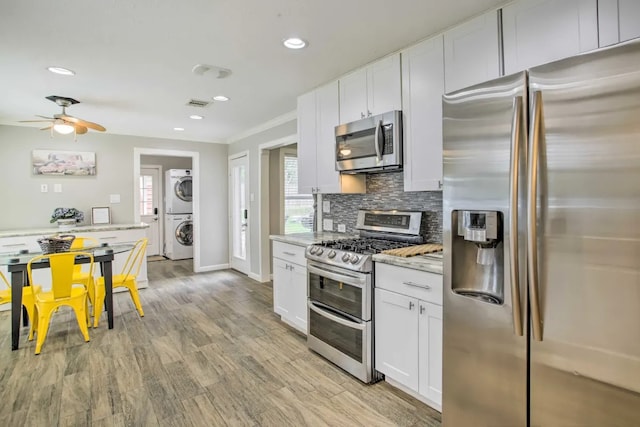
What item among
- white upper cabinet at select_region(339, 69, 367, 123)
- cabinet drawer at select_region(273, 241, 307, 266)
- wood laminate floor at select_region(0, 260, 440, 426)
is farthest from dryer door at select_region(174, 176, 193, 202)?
white upper cabinet at select_region(339, 69, 367, 123)

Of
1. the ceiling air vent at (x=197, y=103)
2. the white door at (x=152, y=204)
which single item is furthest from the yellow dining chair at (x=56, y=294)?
the white door at (x=152, y=204)

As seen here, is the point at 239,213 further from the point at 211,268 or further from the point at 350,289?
the point at 350,289

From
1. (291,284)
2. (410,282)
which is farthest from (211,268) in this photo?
(410,282)

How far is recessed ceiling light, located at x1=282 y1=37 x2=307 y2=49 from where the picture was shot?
2.33 meters

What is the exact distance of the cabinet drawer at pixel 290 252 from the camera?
3.11 metres

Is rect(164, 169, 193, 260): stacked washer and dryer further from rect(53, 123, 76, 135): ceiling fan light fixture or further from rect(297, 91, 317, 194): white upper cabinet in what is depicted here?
rect(297, 91, 317, 194): white upper cabinet

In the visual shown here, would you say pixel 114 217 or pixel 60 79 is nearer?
pixel 60 79

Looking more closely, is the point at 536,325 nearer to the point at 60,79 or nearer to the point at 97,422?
the point at 97,422

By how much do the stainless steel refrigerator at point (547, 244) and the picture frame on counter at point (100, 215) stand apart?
522cm

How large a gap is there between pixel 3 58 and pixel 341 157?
2711mm

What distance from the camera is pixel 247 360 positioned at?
276 cm

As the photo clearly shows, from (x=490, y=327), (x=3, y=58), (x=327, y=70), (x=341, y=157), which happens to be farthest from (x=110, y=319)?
(x=490, y=327)

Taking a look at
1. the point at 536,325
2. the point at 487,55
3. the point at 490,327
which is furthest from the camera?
the point at 487,55

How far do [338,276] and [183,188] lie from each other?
5.73 meters
